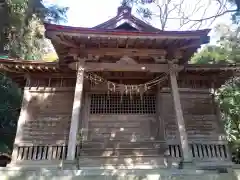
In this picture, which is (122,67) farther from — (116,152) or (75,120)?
(116,152)

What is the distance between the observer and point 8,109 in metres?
13.7

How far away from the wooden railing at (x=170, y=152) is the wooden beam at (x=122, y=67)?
2620 mm

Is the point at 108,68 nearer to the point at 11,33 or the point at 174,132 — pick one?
the point at 174,132

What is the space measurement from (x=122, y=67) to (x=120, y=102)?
5.52ft

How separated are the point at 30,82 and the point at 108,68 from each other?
3244 mm

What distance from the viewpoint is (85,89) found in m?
8.64

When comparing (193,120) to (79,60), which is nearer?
(79,60)

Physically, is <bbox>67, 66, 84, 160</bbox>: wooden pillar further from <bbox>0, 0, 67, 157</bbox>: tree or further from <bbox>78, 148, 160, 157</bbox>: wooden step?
<bbox>0, 0, 67, 157</bbox>: tree

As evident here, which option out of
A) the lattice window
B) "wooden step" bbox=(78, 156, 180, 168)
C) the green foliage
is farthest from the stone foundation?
the green foliage

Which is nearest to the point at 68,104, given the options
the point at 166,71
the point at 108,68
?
the point at 108,68

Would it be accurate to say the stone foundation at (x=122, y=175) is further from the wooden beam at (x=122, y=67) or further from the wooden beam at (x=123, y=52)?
the wooden beam at (x=123, y=52)

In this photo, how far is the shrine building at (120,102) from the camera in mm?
7242

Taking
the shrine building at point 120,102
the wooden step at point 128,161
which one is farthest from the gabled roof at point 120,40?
the wooden step at point 128,161

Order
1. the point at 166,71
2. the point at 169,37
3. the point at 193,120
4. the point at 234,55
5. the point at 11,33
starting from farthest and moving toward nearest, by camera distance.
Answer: the point at 234,55 < the point at 11,33 < the point at 193,120 < the point at 166,71 < the point at 169,37
